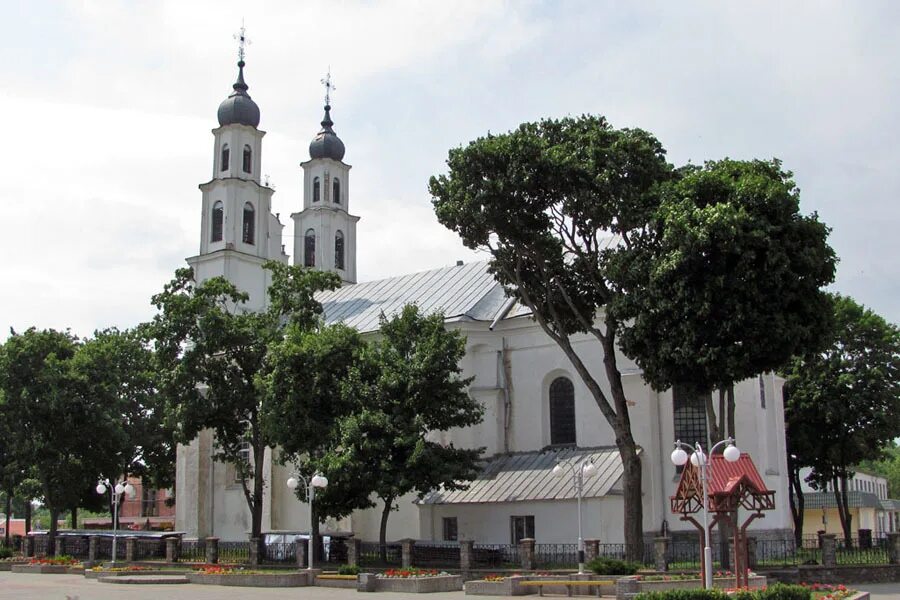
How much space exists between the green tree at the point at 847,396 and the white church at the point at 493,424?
16.6 feet

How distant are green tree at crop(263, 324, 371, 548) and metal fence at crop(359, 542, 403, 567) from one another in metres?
1.95

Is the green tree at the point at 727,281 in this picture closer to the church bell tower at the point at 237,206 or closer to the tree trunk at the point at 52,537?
the church bell tower at the point at 237,206

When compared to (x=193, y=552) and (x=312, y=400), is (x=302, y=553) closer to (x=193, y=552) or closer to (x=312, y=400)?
(x=312, y=400)

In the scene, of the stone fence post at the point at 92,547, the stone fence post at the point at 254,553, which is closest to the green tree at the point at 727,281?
the stone fence post at the point at 254,553

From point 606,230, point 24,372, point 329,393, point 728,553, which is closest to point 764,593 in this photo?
point 728,553

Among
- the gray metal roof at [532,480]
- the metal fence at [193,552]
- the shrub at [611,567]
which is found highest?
the gray metal roof at [532,480]

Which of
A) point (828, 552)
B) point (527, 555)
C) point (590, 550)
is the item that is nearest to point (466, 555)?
point (527, 555)

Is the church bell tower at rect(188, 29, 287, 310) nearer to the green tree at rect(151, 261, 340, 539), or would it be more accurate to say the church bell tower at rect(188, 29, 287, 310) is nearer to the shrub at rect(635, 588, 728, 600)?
the green tree at rect(151, 261, 340, 539)

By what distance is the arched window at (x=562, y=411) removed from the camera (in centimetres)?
4084

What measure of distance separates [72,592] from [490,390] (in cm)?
1894

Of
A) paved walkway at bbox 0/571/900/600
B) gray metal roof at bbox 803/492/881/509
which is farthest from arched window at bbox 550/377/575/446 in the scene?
gray metal roof at bbox 803/492/881/509

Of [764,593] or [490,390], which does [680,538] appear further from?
[764,593]

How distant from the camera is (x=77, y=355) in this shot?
157 ft

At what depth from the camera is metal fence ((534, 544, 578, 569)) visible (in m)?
32.6
